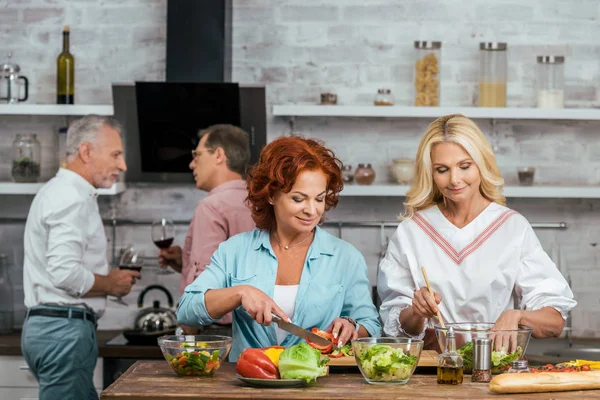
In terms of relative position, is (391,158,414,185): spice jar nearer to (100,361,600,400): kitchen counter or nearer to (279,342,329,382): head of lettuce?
(100,361,600,400): kitchen counter

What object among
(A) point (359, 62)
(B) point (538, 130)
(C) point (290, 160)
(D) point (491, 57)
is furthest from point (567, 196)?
(C) point (290, 160)

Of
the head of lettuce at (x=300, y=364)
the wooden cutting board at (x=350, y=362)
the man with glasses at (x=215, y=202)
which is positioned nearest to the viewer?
the head of lettuce at (x=300, y=364)

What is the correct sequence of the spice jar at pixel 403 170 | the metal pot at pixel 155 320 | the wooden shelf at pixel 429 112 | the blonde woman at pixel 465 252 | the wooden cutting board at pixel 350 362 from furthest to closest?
the spice jar at pixel 403 170, the wooden shelf at pixel 429 112, the metal pot at pixel 155 320, the blonde woman at pixel 465 252, the wooden cutting board at pixel 350 362

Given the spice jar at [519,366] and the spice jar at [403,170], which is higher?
the spice jar at [403,170]

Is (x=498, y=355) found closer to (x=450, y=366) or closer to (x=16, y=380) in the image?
(x=450, y=366)

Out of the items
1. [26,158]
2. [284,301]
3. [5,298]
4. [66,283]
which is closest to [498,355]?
[284,301]

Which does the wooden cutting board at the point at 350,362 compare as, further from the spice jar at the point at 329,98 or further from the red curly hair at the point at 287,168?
the spice jar at the point at 329,98

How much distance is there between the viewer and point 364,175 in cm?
498

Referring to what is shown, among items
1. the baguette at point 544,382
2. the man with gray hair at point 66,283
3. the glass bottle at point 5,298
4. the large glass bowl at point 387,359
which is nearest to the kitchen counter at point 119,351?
the man with gray hair at point 66,283

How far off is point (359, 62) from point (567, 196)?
134 centimetres

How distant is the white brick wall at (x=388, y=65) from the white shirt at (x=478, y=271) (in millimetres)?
2110

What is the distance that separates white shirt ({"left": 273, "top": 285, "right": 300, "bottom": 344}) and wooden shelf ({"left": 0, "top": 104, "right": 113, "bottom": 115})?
7.89ft

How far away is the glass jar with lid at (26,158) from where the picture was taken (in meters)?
5.09

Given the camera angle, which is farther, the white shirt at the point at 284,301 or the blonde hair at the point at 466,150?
the blonde hair at the point at 466,150
